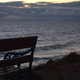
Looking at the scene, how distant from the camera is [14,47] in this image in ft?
14.0

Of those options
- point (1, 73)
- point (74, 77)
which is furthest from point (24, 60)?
point (74, 77)

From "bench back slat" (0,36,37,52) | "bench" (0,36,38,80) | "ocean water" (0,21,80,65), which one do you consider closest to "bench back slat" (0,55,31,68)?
"bench" (0,36,38,80)

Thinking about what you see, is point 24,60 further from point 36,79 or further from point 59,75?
point 59,75

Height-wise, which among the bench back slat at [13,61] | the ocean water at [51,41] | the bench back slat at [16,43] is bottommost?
the ocean water at [51,41]

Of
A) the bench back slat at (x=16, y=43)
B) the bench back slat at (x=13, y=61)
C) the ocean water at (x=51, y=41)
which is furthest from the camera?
the ocean water at (x=51, y=41)

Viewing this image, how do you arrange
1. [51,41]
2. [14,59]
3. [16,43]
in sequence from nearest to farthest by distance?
[16,43] < [14,59] < [51,41]

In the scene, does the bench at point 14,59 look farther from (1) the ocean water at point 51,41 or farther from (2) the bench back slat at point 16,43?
(1) the ocean water at point 51,41

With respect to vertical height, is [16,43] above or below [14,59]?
above

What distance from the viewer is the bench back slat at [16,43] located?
13.4 ft

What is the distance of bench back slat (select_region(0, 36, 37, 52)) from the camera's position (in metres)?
4.08

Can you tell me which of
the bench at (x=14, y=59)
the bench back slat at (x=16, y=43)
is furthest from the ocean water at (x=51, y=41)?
the bench back slat at (x=16, y=43)

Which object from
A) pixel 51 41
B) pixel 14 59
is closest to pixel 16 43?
pixel 14 59

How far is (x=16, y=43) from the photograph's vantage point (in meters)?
4.31

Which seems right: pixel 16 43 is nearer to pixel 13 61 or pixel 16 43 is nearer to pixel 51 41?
pixel 13 61
